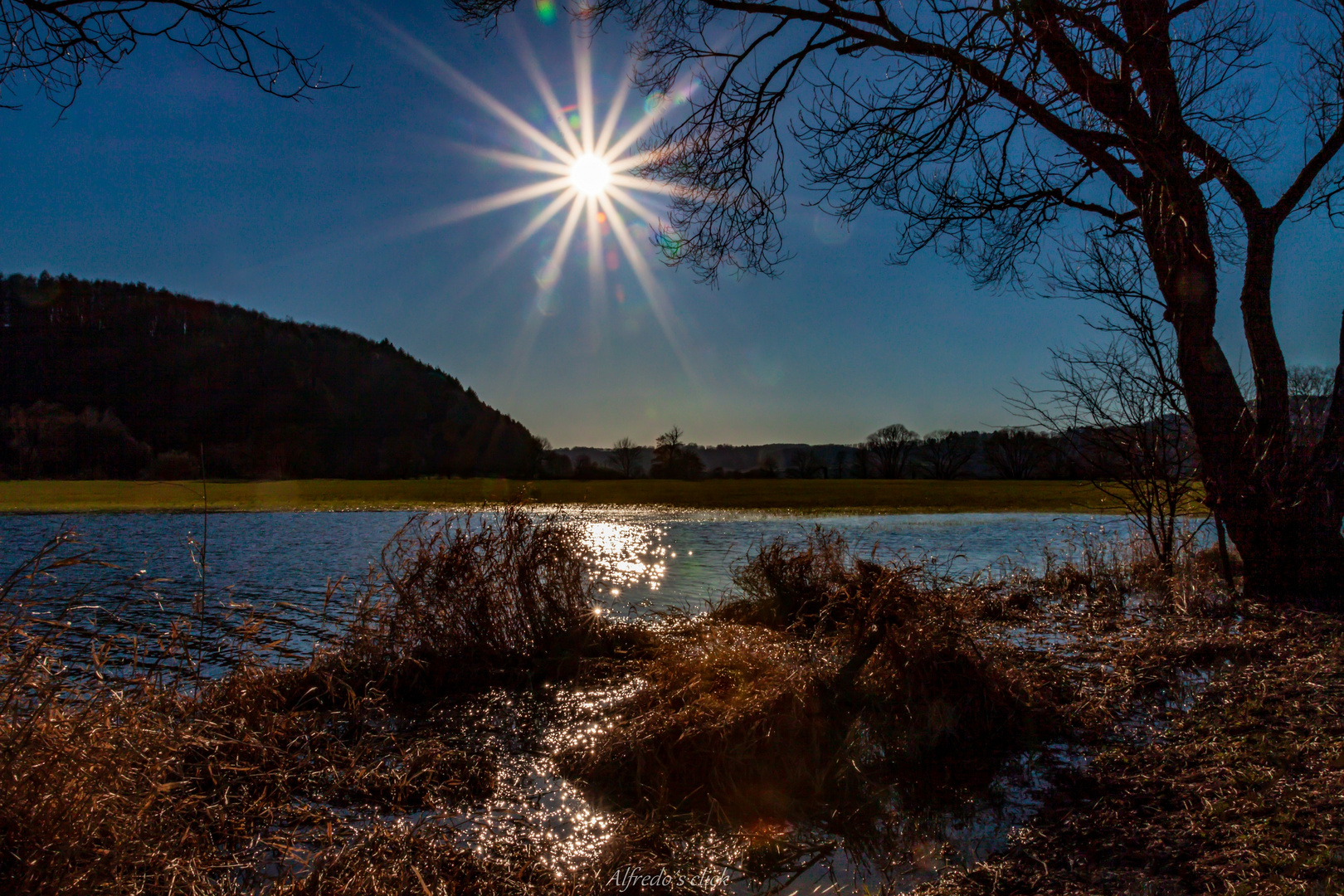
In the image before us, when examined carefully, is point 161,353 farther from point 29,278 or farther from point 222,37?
point 222,37

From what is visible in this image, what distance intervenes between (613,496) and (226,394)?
98.4 m

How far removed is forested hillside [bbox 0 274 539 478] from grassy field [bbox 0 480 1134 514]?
2962cm

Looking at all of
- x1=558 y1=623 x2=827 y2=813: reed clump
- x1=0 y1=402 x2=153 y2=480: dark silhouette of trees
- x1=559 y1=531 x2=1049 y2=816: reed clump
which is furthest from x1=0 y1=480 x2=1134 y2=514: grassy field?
x1=558 y1=623 x2=827 y2=813: reed clump

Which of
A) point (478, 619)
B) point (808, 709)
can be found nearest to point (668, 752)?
point (808, 709)

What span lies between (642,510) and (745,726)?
24.2 m

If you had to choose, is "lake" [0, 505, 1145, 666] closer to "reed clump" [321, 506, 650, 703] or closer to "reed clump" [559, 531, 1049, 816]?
"reed clump" [321, 506, 650, 703]

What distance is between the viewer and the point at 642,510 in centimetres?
2848

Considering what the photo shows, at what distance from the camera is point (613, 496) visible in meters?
36.8

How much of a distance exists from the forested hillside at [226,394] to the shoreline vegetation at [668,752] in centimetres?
6712

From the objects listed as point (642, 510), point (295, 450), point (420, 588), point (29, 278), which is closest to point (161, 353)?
point (29, 278)

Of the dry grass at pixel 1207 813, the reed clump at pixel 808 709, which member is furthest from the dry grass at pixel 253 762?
the dry grass at pixel 1207 813

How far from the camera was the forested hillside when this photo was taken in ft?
269

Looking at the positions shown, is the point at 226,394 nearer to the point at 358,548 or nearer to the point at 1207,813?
the point at 358,548

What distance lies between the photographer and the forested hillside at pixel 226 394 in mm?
81938
